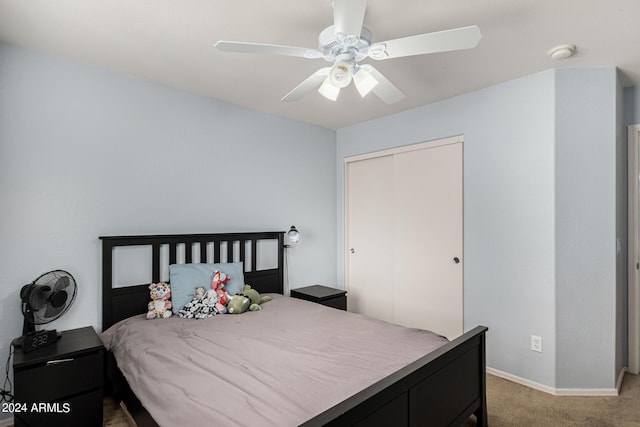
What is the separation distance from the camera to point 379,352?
1.90 metres

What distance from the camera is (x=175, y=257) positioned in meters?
2.92

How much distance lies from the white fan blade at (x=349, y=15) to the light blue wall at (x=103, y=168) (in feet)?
6.60

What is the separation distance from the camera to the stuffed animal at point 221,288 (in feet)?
9.09

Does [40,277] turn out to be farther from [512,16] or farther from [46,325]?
[512,16]

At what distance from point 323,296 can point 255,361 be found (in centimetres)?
171

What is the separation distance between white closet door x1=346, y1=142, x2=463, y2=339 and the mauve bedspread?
45.9 inches

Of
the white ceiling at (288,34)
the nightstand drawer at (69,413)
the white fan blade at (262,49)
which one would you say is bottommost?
the nightstand drawer at (69,413)

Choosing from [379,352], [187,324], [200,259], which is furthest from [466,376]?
[200,259]

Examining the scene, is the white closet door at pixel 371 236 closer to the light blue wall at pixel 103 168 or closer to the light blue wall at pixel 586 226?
the light blue wall at pixel 103 168

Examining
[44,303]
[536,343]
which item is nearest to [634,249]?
[536,343]

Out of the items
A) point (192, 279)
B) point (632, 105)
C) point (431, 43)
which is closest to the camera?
point (431, 43)

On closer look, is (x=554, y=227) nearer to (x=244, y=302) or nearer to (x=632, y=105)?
(x=632, y=105)

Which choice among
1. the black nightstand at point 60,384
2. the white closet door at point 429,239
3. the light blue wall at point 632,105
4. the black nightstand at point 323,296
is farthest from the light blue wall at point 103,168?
the light blue wall at point 632,105

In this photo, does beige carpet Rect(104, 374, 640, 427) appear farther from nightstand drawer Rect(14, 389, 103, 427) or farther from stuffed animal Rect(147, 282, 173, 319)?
stuffed animal Rect(147, 282, 173, 319)
